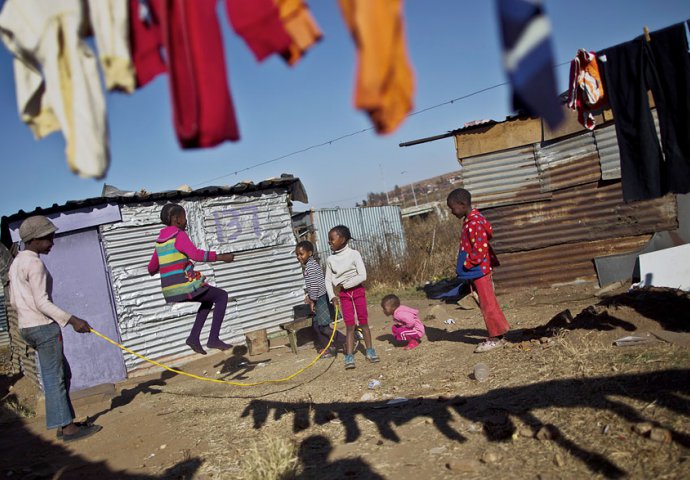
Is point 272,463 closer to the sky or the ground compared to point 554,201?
closer to the ground

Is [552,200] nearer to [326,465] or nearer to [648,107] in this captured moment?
[648,107]

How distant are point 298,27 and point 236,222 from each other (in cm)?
960

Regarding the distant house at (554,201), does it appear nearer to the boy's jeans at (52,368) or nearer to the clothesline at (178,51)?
the boy's jeans at (52,368)

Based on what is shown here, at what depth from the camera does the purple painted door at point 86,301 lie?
957cm

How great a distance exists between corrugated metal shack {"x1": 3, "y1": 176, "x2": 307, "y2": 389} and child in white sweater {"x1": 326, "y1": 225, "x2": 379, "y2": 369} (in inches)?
185

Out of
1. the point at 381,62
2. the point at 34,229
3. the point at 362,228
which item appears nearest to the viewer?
the point at 381,62

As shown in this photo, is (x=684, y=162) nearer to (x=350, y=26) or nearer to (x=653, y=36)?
(x=653, y=36)

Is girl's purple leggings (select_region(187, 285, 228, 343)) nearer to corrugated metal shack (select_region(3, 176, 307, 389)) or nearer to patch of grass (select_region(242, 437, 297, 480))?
patch of grass (select_region(242, 437, 297, 480))

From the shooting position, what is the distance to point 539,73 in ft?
6.92

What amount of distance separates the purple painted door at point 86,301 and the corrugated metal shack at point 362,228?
8.52 metres

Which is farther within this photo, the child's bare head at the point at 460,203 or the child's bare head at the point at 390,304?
the child's bare head at the point at 390,304

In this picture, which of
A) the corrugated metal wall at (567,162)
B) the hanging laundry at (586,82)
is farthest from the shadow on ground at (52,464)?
the corrugated metal wall at (567,162)

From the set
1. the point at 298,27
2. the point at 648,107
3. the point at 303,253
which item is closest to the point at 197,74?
the point at 298,27

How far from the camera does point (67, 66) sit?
2.17 meters
